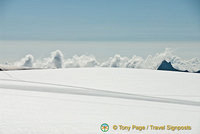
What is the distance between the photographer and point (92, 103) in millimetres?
10938

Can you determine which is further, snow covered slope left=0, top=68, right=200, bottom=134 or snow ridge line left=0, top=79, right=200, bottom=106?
snow ridge line left=0, top=79, right=200, bottom=106

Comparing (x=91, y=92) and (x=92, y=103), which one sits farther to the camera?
(x=91, y=92)

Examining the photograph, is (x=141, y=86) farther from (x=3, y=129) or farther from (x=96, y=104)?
(x=3, y=129)

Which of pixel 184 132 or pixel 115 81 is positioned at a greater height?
pixel 115 81

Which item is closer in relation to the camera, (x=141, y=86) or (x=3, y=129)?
(x=3, y=129)

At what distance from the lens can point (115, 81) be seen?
1597 cm

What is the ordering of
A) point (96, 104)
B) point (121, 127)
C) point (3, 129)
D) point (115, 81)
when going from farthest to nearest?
point (115, 81) → point (96, 104) → point (121, 127) → point (3, 129)

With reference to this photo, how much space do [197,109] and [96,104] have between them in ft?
15.2

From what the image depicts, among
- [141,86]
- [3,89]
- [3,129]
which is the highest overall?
[141,86]

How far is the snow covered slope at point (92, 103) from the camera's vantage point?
8.58 m

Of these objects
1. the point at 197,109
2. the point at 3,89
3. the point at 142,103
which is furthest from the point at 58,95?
the point at 197,109

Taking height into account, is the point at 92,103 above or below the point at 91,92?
below

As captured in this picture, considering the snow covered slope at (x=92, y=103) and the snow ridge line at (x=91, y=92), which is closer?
the snow covered slope at (x=92, y=103)

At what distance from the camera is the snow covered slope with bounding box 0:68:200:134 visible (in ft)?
28.1
